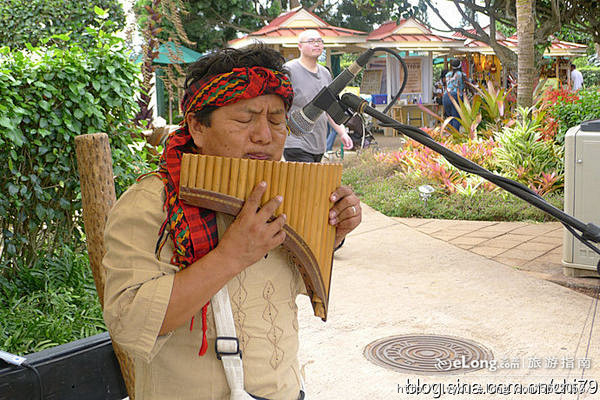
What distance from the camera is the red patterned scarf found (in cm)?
143

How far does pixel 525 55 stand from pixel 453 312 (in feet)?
19.2

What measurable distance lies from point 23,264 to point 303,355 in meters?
1.92

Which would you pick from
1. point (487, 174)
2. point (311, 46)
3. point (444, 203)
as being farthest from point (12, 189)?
point (444, 203)

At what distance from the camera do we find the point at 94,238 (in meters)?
3.03

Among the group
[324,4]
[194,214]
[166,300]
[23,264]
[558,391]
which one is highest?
[324,4]

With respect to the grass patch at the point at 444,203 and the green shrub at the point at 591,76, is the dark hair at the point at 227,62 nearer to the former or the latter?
the grass patch at the point at 444,203

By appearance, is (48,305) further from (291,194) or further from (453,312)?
(291,194)

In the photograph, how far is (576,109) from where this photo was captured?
7254 millimetres

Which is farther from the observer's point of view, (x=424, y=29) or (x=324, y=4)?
(x=324, y=4)

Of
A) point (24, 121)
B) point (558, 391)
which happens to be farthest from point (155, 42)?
point (558, 391)

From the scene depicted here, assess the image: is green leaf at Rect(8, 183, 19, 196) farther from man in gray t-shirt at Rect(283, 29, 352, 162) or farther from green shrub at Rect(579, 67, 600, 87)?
green shrub at Rect(579, 67, 600, 87)

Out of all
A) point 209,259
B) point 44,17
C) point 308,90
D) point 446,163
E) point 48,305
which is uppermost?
point 44,17

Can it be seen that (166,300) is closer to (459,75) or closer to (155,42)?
(155,42)

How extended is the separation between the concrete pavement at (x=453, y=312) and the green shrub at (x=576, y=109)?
4.88 ft
